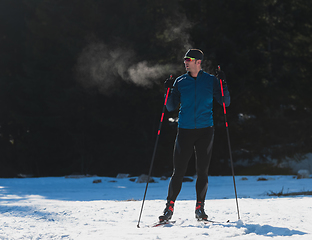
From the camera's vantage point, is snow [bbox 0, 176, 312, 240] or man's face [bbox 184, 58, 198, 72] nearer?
snow [bbox 0, 176, 312, 240]

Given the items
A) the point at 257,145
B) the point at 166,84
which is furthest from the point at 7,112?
the point at 166,84

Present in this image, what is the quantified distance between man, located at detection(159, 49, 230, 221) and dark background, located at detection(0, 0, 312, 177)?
37.4ft

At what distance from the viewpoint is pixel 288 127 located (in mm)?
18719

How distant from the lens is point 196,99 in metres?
4.15

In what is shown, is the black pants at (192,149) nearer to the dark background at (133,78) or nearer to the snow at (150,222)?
the snow at (150,222)

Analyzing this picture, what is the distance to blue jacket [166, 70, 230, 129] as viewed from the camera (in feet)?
13.5

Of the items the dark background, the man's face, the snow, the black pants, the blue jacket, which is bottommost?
the snow

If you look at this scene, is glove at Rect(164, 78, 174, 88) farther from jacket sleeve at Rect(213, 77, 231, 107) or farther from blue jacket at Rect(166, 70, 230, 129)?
jacket sleeve at Rect(213, 77, 231, 107)

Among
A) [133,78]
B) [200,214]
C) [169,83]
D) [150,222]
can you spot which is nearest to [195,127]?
[169,83]

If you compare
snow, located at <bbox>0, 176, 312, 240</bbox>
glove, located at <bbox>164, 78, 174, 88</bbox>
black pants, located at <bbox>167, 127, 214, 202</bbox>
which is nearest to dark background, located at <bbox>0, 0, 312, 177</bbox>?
snow, located at <bbox>0, 176, 312, 240</bbox>

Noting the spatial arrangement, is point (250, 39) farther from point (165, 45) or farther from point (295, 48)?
point (165, 45)

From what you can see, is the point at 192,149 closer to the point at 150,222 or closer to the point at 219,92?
the point at 219,92

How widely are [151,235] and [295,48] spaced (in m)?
16.1

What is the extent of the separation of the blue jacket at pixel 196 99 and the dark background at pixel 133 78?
37.4 feet
